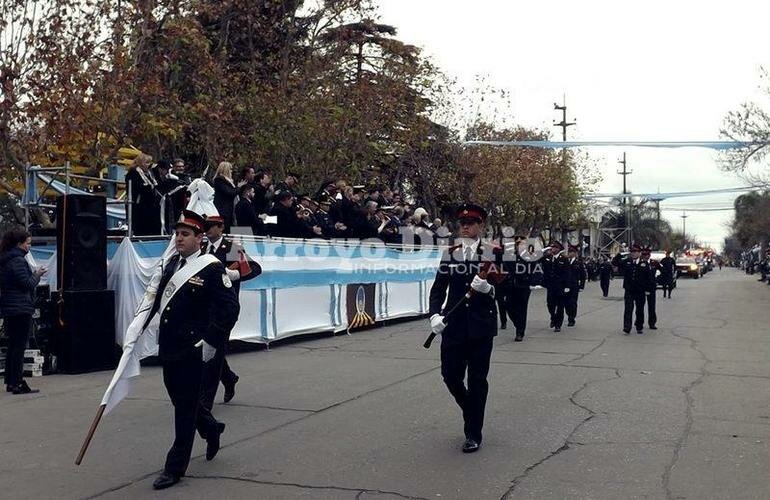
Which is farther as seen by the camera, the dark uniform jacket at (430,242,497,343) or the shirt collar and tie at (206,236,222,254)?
the shirt collar and tie at (206,236,222,254)

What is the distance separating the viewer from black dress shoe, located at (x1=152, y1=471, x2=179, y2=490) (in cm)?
611

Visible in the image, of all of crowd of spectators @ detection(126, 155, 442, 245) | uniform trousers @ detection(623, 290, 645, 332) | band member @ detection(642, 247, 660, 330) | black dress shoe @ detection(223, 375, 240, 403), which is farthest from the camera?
band member @ detection(642, 247, 660, 330)

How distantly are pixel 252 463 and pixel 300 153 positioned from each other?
59.3 ft

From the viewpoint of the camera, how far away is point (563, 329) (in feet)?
59.0

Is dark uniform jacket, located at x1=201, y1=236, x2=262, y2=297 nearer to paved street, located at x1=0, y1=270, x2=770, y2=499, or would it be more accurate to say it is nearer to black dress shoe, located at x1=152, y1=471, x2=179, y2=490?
paved street, located at x1=0, y1=270, x2=770, y2=499

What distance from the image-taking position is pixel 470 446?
720 cm

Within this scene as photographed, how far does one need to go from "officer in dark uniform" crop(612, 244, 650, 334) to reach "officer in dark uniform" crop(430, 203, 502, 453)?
10.2 metres

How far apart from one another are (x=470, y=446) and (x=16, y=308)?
18.9 feet

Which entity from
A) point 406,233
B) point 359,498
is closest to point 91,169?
point 406,233

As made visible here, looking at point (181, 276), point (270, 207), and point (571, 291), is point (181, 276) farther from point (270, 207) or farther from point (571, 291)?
point (571, 291)

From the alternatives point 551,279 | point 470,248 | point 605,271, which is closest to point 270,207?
point 551,279

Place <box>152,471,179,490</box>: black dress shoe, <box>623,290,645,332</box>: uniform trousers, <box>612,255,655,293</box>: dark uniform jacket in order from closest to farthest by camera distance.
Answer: <box>152,471,179,490</box>: black dress shoe → <box>623,290,645,332</box>: uniform trousers → <box>612,255,655,293</box>: dark uniform jacket

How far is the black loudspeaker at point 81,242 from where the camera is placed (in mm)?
11945

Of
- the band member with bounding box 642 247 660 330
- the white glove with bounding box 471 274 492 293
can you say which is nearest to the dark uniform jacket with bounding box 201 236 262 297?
the white glove with bounding box 471 274 492 293
